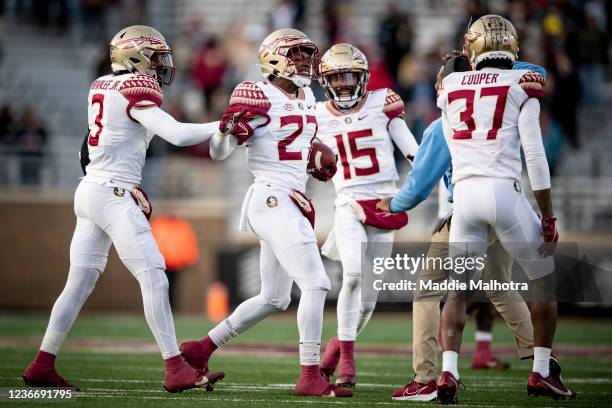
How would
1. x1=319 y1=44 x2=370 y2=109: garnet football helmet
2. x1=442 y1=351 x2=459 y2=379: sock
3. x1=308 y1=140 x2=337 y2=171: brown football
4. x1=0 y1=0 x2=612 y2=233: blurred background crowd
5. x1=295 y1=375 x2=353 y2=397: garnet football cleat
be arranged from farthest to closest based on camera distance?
x1=0 y1=0 x2=612 y2=233: blurred background crowd < x1=319 y1=44 x2=370 y2=109: garnet football helmet < x1=308 y1=140 x2=337 y2=171: brown football < x1=295 y1=375 x2=353 y2=397: garnet football cleat < x1=442 y1=351 x2=459 y2=379: sock

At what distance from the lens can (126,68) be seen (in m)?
7.61

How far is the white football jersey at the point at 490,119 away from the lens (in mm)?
6965

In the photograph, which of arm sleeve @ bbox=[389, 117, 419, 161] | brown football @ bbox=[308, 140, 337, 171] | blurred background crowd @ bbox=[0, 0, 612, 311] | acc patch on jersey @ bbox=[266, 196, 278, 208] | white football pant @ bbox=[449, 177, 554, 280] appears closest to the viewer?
white football pant @ bbox=[449, 177, 554, 280]

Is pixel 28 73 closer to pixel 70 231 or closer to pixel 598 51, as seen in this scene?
pixel 70 231

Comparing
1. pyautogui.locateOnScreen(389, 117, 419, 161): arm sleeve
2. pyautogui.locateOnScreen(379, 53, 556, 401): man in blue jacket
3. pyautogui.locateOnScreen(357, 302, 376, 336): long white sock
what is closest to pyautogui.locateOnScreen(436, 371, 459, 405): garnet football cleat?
pyautogui.locateOnScreen(379, 53, 556, 401): man in blue jacket

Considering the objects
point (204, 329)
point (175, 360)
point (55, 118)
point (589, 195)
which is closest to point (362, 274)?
point (175, 360)

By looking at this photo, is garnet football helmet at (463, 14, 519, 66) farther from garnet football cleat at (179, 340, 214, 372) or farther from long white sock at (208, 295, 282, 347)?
garnet football cleat at (179, 340, 214, 372)

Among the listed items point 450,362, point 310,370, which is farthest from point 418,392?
point 310,370

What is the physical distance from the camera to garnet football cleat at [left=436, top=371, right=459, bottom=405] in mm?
6971

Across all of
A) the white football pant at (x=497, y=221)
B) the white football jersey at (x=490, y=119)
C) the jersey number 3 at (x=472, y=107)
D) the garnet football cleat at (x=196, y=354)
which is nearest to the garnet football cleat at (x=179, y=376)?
the garnet football cleat at (x=196, y=354)

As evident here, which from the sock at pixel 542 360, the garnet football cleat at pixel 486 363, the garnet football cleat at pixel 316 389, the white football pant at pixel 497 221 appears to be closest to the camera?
the white football pant at pixel 497 221

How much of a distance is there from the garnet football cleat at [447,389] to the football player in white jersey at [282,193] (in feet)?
2.17

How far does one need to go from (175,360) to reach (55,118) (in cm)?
1249
